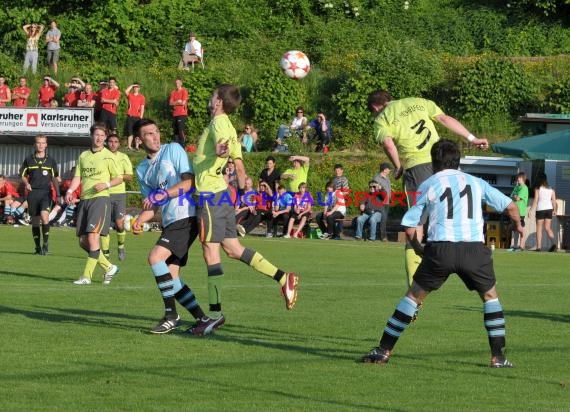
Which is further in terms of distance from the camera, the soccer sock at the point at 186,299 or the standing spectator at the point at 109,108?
the standing spectator at the point at 109,108

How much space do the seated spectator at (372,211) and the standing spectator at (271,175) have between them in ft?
7.51

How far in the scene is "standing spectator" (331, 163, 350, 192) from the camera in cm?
2961

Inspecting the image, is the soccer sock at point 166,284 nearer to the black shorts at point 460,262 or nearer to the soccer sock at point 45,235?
the black shorts at point 460,262

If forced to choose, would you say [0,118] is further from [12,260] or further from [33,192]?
[12,260]

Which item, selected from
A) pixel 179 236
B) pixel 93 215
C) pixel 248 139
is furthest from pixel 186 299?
pixel 248 139

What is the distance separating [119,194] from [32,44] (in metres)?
21.9

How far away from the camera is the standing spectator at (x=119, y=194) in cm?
1691

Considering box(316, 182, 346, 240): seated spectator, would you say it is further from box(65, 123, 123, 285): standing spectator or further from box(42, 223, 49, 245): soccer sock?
box(65, 123, 123, 285): standing spectator

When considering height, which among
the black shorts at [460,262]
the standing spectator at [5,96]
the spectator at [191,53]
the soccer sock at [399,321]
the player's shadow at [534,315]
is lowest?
the player's shadow at [534,315]

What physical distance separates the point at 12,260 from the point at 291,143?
566 inches

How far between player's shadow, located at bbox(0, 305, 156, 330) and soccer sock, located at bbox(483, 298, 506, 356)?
3434mm

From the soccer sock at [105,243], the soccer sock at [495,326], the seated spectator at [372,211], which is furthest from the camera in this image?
the seated spectator at [372,211]

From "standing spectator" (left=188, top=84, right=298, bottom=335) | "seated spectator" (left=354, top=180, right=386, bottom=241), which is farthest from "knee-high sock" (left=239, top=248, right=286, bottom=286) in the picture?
"seated spectator" (left=354, top=180, right=386, bottom=241)

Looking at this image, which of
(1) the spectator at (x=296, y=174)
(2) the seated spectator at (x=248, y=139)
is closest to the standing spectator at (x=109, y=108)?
(2) the seated spectator at (x=248, y=139)
